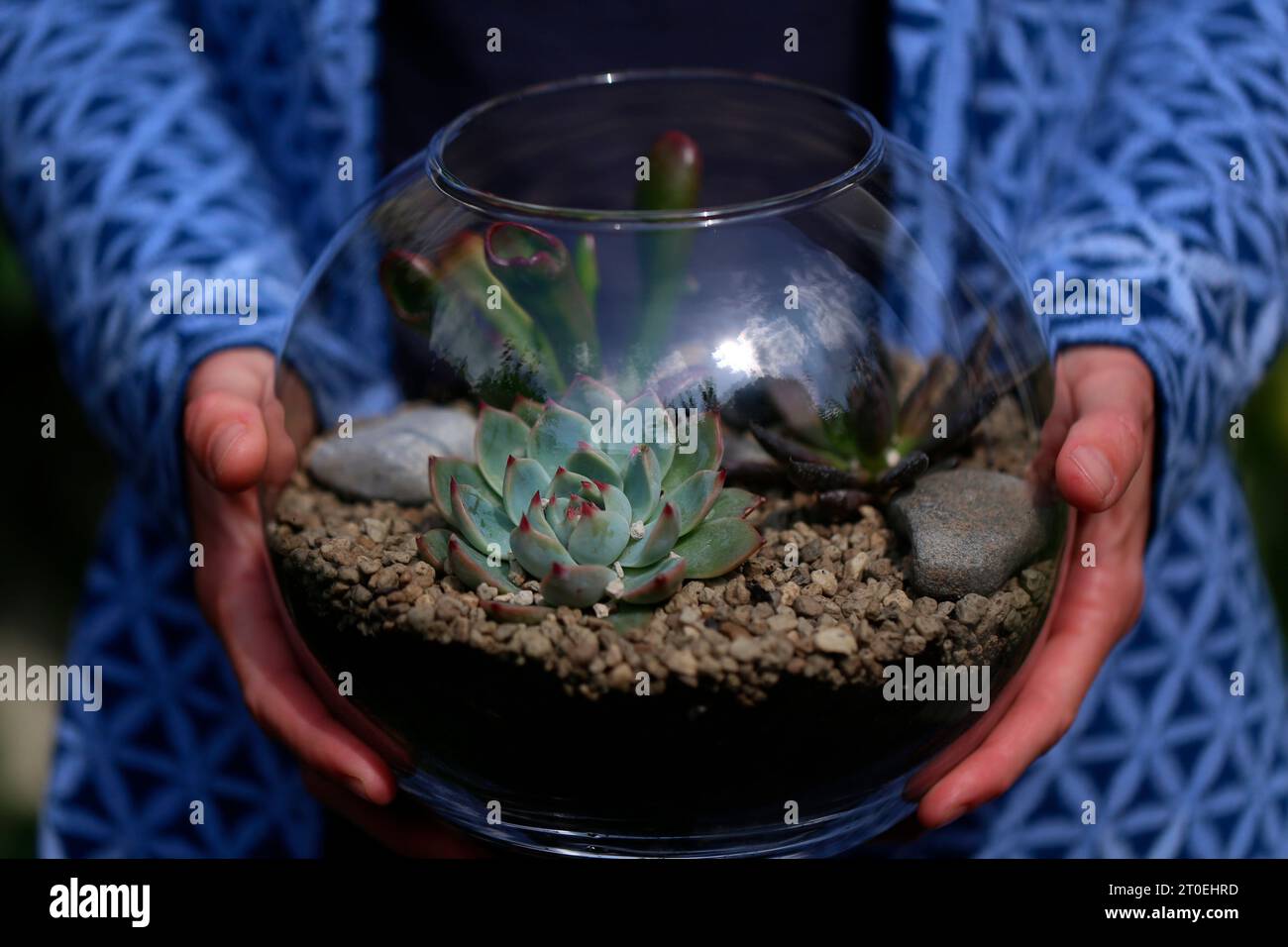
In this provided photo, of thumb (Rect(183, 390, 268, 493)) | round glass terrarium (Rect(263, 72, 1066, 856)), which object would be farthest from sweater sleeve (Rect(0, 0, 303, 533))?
round glass terrarium (Rect(263, 72, 1066, 856))

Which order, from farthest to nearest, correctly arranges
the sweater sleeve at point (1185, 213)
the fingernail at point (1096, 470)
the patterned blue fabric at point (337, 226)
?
the patterned blue fabric at point (337, 226) → the sweater sleeve at point (1185, 213) → the fingernail at point (1096, 470)

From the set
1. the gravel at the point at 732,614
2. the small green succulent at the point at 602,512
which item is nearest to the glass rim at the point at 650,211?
the small green succulent at the point at 602,512

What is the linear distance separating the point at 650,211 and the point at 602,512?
241 millimetres

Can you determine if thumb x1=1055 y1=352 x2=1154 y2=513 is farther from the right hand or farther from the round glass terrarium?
the right hand

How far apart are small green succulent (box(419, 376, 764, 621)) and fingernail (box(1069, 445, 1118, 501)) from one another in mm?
277

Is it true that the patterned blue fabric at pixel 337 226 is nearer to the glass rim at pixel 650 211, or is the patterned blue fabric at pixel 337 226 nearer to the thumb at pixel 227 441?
the thumb at pixel 227 441

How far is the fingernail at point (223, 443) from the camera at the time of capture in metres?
1.07

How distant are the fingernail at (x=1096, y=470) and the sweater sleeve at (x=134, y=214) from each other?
80cm

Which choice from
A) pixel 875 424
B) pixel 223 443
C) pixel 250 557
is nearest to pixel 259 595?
pixel 250 557

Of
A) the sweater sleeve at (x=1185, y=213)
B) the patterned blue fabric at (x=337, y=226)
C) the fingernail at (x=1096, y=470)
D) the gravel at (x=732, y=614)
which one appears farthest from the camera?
the patterned blue fabric at (x=337, y=226)

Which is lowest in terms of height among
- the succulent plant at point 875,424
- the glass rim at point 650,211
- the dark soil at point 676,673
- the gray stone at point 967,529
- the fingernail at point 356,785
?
the fingernail at point 356,785

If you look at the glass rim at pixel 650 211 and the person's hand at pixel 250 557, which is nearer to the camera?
the glass rim at pixel 650 211

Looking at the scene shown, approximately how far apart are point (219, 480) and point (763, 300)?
0.50 metres
